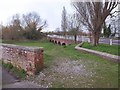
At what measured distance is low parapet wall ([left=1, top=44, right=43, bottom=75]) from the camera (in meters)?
9.81

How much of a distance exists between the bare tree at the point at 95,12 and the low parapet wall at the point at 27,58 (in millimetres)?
13340

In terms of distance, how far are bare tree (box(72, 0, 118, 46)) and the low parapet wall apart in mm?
13340

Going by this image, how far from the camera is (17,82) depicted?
358 inches

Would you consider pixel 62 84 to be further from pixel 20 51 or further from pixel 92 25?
pixel 92 25

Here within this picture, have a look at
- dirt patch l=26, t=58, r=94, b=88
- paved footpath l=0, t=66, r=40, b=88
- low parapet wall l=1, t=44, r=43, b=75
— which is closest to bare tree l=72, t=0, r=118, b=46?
low parapet wall l=1, t=44, r=43, b=75

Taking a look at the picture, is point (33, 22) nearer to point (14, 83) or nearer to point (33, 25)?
point (33, 25)

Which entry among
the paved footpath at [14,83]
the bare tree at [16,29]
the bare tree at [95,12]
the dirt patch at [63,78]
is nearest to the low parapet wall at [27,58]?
the dirt patch at [63,78]

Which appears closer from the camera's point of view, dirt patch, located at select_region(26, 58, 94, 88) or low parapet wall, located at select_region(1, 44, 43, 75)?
dirt patch, located at select_region(26, 58, 94, 88)

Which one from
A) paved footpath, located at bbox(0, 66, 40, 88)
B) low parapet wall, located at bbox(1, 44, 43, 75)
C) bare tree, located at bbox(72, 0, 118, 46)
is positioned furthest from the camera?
bare tree, located at bbox(72, 0, 118, 46)

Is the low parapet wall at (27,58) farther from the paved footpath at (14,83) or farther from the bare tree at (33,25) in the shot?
the bare tree at (33,25)

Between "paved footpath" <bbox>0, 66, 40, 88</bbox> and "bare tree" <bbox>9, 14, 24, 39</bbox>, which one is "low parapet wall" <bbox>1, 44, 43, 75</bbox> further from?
"bare tree" <bbox>9, 14, 24, 39</bbox>

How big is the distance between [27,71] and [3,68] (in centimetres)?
280

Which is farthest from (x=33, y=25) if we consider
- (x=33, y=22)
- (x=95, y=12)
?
(x=95, y=12)

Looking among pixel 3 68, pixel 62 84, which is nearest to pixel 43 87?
pixel 62 84
